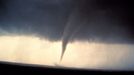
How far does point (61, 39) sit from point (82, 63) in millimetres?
146

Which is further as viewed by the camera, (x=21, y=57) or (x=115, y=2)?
(x=115, y=2)

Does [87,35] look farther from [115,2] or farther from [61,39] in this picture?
[115,2]

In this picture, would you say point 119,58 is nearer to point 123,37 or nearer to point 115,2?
point 123,37

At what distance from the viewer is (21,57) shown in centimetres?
95

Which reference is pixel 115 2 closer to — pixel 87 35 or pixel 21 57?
pixel 87 35

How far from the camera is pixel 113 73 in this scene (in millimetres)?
1000

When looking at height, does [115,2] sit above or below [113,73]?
above

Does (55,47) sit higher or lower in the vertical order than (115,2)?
lower

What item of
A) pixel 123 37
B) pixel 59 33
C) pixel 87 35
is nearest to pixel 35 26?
pixel 59 33

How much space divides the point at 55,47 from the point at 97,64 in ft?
0.68

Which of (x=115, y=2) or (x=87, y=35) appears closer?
(x=87, y=35)

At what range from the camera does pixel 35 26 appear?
3.15 feet

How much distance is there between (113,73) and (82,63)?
0.17 m

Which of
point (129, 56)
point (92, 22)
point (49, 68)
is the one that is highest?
point (92, 22)
